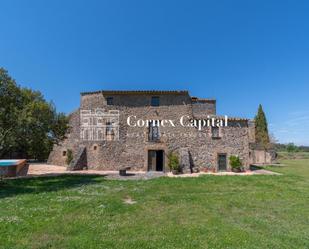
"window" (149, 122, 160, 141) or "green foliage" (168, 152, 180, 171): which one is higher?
"window" (149, 122, 160, 141)

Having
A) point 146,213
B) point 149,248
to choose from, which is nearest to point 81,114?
point 146,213

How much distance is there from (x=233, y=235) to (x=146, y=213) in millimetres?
2900

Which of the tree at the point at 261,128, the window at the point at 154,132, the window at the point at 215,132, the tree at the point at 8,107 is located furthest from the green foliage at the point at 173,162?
the tree at the point at 261,128

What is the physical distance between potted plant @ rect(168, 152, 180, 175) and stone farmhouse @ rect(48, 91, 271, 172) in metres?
0.54

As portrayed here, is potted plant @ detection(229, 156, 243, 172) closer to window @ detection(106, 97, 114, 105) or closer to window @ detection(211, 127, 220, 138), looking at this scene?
window @ detection(211, 127, 220, 138)

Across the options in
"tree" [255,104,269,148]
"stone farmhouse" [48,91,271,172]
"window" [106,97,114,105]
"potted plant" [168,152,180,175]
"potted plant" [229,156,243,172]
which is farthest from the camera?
"tree" [255,104,269,148]

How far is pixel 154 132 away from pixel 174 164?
11.7 feet

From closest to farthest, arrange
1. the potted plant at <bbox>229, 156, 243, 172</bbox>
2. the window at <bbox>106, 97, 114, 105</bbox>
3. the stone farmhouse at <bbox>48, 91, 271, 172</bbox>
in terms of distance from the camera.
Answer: the potted plant at <bbox>229, 156, 243, 172</bbox> → the stone farmhouse at <bbox>48, 91, 271, 172</bbox> → the window at <bbox>106, 97, 114, 105</bbox>

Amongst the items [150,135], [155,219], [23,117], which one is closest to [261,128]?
[150,135]

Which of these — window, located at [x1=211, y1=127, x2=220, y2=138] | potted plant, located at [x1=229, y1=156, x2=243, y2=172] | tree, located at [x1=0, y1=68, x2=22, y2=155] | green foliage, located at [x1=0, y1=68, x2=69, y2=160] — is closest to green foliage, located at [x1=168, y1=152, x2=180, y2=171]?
window, located at [x1=211, y1=127, x2=220, y2=138]

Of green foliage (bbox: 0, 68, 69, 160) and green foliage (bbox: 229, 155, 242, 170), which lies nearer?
green foliage (bbox: 0, 68, 69, 160)

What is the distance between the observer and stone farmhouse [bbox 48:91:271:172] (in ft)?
63.3

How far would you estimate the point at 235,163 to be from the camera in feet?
61.4

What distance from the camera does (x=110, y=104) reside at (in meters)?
20.7
